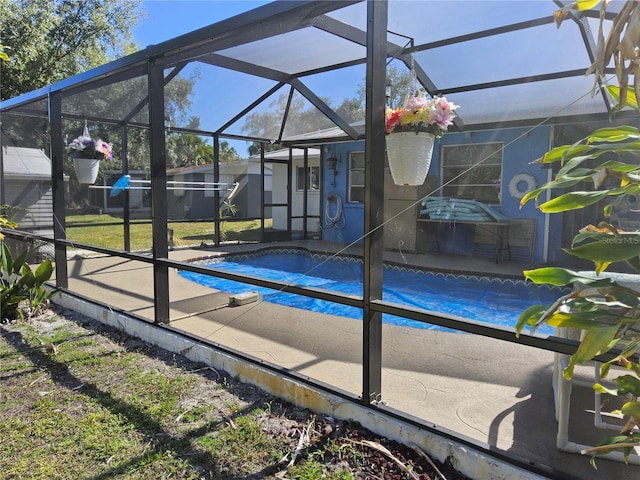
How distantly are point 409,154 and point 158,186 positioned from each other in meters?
1.96

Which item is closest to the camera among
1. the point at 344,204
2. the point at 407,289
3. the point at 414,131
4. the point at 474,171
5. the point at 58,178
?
the point at 414,131

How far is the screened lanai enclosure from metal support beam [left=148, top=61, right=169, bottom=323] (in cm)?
2

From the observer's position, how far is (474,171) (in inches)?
260

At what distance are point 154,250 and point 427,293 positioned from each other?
13.0 feet

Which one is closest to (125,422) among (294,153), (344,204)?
(344,204)

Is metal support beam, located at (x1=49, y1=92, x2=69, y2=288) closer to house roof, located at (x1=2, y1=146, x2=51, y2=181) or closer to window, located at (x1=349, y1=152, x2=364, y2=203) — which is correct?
house roof, located at (x1=2, y1=146, x2=51, y2=181)

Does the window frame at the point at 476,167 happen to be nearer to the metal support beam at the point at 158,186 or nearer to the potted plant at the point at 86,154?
the metal support beam at the point at 158,186

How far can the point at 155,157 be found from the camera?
329 centimetres

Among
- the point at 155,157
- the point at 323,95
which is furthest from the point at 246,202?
the point at 155,157

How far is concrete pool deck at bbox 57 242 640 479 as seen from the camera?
1.99 metres

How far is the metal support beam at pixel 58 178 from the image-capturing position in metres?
4.33

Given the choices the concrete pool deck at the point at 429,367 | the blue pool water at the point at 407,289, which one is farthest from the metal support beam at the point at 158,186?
the blue pool water at the point at 407,289

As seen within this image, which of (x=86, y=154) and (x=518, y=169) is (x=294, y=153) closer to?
(x=518, y=169)

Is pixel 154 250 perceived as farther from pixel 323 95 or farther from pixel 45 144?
pixel 45 144
